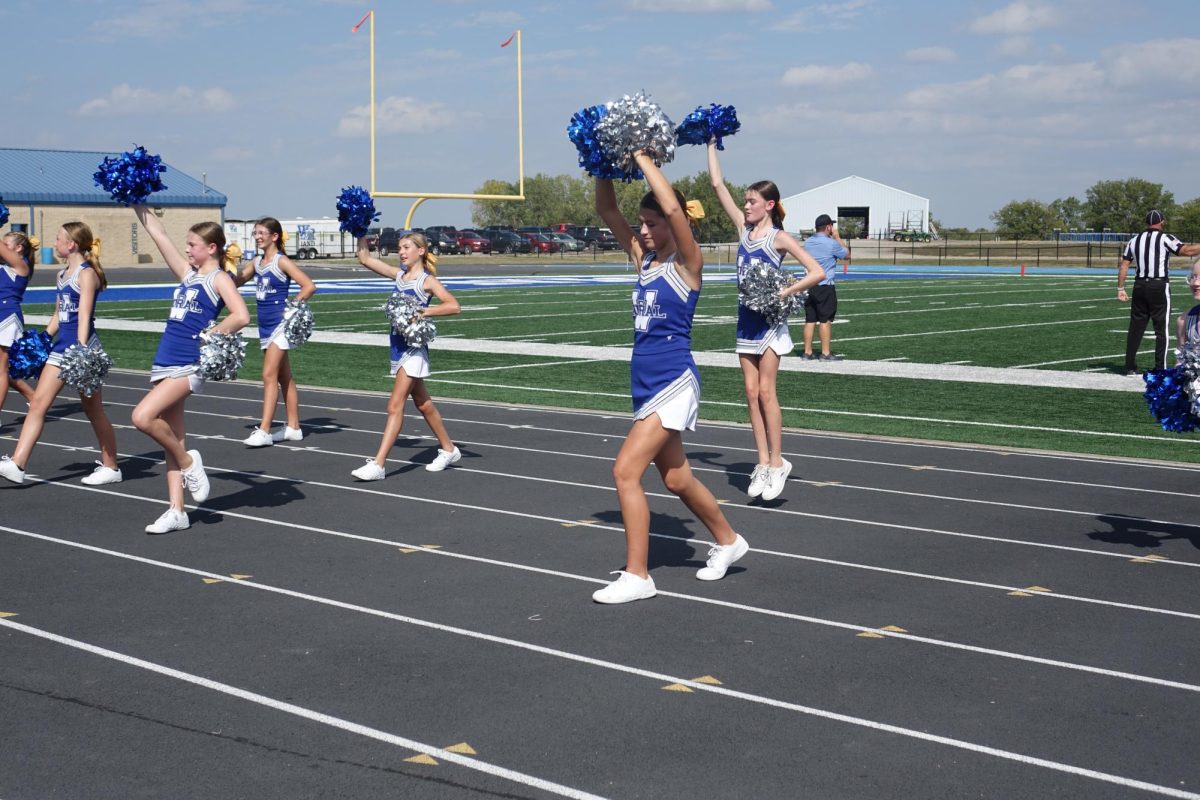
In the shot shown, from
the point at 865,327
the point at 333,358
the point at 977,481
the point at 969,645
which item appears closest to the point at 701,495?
the point at 969,645

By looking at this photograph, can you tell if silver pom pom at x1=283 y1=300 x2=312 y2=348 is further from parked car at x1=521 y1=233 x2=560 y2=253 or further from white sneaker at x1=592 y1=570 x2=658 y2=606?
parked car at x1=521 y1=233 x2=560 y2=253

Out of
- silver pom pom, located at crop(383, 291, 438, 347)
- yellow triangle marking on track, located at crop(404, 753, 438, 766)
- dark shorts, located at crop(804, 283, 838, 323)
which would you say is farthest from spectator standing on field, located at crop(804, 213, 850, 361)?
yellow triangle marking on track, located at crop(404, 753, 438, 766)

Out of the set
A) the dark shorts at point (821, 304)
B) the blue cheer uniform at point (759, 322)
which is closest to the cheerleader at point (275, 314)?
the blue cheer uniform at point (759, 322)

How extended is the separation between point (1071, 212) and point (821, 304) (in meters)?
89.9

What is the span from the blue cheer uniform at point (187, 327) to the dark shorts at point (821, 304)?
10318 mm

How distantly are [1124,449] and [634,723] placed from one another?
7.17 m

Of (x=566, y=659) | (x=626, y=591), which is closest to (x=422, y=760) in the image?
(x=566, y=659)

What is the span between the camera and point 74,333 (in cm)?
892

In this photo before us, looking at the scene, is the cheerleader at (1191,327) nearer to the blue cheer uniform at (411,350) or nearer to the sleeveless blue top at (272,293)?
the blue cheer uniform at (411,350)

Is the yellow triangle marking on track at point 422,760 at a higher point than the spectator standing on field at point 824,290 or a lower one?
lower

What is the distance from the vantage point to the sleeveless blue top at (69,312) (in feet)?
28.9

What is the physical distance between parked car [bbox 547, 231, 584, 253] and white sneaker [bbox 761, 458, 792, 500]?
62294mm

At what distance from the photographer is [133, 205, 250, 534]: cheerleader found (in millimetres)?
7543

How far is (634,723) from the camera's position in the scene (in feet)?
15.1
